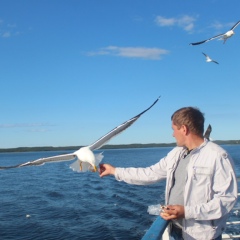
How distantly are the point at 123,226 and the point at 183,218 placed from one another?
14553mm

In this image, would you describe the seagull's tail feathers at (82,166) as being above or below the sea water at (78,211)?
above

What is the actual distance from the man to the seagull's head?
0.86 metres

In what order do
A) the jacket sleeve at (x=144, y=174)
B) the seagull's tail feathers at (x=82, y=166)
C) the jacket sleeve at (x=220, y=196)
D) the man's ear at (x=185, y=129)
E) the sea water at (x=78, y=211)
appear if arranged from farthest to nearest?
the sea water at (x=78, y=211) → the seagull's tail feathers at (x=82, y=166) → the jacket sleeve at (x=144, y=174) → the man's ear at (x=185, y=129) → the jacket sleeve at (x=220, y=196)

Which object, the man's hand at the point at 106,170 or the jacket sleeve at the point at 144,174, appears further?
the man's hand at the point at 106,170

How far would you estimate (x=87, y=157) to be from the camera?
406cm

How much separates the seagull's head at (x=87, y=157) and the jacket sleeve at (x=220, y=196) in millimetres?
1295

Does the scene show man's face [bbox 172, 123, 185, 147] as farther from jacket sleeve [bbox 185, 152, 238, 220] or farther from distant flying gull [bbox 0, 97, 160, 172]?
distant flying gull [bbox 0, 97, 160, 172]

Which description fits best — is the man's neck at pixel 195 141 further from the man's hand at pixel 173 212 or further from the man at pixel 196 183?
the man's hand at pixel 173 212

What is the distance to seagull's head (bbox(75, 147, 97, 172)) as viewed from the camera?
13.2 ft

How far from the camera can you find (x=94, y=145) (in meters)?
4.40

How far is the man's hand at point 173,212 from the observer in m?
3.02

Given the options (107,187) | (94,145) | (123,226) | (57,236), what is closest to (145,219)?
(123,226)

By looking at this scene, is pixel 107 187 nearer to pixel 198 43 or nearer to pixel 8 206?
pixel 8 206

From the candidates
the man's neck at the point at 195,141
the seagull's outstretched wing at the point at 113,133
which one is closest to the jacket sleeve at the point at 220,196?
the man's neck at the point at 195,141
